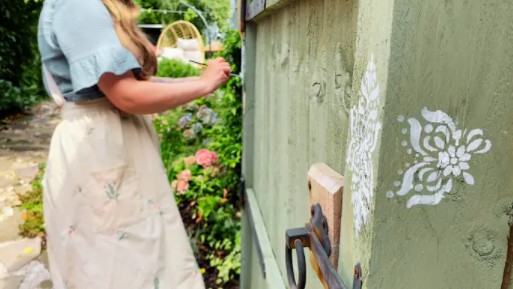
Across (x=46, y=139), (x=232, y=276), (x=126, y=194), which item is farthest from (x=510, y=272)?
(x=46, y=139)

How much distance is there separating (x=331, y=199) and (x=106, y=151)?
100cm

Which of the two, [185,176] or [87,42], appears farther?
[185,176]

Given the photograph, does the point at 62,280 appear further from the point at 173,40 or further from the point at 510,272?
the point at 173,40

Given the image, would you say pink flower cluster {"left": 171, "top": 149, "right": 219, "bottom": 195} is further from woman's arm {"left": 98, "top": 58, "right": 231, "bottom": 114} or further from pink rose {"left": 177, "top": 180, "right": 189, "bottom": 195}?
woman's arm {"left": 98, "top": 58, "right": 231, "bottom": 114}

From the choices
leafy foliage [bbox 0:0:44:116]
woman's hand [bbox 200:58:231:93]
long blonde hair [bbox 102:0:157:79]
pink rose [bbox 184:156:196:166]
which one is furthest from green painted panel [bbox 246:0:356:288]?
leafy foliage [bbox 0:0:44:116]

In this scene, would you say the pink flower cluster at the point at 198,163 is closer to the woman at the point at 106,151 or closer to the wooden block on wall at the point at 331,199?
the woman at the point at 106,151

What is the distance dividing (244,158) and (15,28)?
253 inches

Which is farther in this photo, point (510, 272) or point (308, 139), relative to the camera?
point (308, 139)

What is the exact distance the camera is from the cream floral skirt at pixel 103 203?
1.39 metres

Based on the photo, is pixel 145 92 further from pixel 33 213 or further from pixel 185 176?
pixel 33 213

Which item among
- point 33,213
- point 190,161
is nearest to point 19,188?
point 33,213

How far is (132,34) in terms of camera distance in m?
1.39

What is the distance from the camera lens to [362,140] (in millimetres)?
459

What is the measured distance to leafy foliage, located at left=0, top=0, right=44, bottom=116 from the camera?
659 cm
